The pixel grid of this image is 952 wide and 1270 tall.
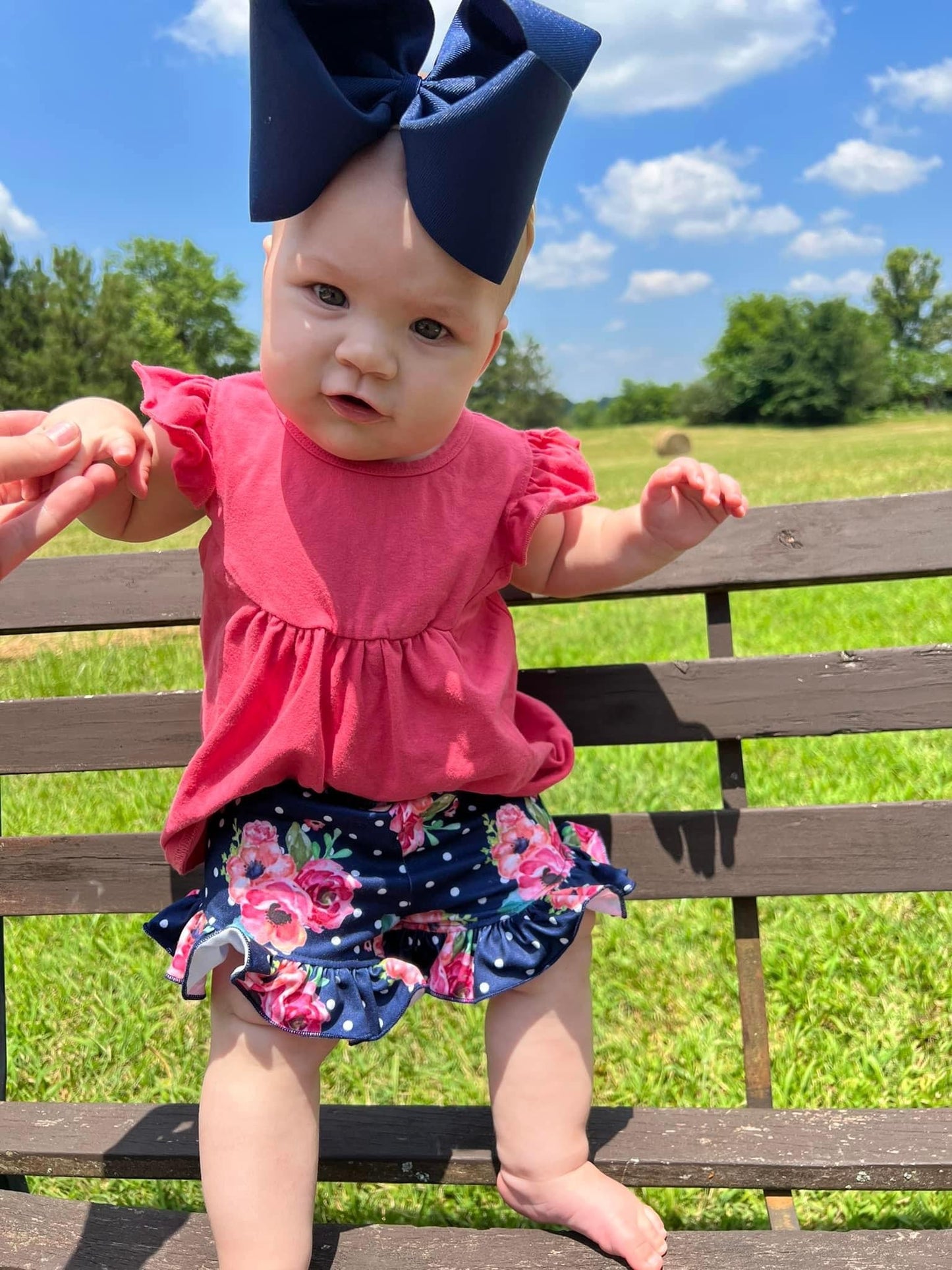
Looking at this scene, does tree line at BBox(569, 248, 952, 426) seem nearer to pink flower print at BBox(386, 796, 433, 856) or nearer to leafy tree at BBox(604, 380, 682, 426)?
leafy tree at BBox(604, 380, 682, 426)

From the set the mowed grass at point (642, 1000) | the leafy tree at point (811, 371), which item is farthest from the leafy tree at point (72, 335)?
the mowed grass at point (642, 1000)

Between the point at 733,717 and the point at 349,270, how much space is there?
96 cm

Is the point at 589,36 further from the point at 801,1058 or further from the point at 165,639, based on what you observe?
the point at 165,639

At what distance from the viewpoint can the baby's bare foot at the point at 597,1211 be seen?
1416mm

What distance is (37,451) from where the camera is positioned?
1250mm

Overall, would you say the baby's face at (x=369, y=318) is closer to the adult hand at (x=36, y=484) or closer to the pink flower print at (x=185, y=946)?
the adult hand at (x=36, y=484)

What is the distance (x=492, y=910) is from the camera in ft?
5.24

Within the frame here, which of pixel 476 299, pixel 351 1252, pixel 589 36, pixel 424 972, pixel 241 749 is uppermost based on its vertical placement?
pixel 589 36

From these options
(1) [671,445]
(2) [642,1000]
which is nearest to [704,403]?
(1) [671,445]

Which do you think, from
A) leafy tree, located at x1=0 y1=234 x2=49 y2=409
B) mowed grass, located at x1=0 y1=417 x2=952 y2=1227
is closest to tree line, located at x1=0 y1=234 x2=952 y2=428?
leafy tree, located at x1=0 y1=234 x2=49 y2=409

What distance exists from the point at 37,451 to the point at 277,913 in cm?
65

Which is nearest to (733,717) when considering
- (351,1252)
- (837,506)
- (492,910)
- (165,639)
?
(837,506)

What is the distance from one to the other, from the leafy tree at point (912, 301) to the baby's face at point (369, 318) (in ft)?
240

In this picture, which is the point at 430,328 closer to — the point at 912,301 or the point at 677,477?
the point at 677,477
